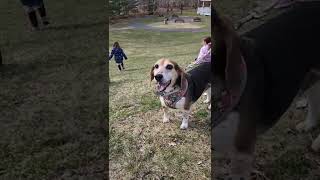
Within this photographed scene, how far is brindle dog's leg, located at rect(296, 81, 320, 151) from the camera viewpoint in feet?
5.53

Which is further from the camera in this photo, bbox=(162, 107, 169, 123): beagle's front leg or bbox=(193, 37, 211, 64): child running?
bbox=(162, 107, 169, 123): beagle's front leg

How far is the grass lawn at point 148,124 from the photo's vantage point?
1333mm

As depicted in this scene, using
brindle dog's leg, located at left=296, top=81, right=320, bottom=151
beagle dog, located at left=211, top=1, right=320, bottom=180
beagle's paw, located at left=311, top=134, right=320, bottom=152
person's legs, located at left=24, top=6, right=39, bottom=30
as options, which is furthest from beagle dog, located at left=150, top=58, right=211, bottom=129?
person's legs, located at left=24, top=6, right=39, bottom=30

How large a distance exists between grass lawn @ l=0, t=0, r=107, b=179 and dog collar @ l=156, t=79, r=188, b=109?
280 mm

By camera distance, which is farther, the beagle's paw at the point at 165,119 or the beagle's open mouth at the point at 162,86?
the beagle's paw at the point at 165,119

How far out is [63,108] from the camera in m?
2.20

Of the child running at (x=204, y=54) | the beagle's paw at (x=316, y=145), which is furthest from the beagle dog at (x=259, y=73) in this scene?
the beagle's paw at (x=316, y=145)

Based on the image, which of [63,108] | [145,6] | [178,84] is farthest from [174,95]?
[63,108]

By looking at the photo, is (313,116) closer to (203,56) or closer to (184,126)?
(184,126)

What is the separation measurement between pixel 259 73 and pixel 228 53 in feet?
0.74

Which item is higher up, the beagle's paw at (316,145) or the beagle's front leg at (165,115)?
the beagle's front leg at (165,115)

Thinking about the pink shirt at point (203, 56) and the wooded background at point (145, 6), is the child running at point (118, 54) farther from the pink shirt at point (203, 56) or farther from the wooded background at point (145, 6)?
the pink shirt at point (203, 56)

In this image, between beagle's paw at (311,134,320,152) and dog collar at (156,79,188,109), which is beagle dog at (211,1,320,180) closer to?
dog collar at (156,79,188,109)

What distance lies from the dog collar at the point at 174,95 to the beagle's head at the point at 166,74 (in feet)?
0.10
